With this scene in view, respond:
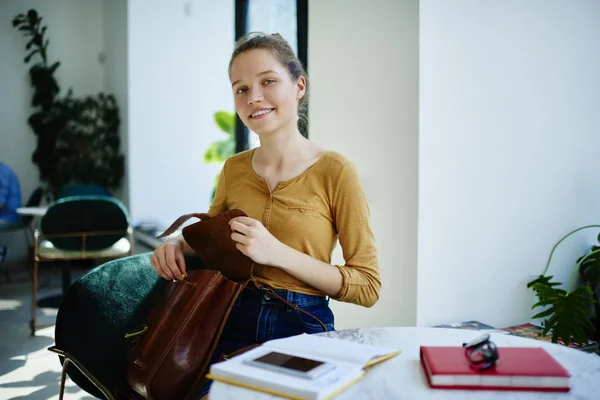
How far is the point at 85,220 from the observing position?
3721 millimetres

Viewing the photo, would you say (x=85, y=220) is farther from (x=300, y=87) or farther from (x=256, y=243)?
(x=256, y=243)

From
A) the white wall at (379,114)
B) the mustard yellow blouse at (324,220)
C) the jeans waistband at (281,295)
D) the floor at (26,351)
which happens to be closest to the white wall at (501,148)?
the white wall at (379,114)

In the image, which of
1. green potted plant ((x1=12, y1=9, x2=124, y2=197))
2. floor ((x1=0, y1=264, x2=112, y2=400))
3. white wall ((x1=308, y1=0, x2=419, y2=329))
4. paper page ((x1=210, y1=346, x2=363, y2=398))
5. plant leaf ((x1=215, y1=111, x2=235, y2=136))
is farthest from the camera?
green potted plant ((x1=12, y1=9, x2=124, y2=197))

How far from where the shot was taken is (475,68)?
2.18 m

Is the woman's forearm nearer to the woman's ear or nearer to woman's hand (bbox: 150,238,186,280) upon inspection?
woman's hand (bbox: 150,238,186,280)

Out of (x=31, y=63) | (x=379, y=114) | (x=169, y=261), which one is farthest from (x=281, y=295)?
(x=31, y=63)

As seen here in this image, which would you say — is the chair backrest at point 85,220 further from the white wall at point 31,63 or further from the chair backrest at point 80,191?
the white wall at point 31,63

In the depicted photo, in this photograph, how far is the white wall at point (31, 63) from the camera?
20.2 ft

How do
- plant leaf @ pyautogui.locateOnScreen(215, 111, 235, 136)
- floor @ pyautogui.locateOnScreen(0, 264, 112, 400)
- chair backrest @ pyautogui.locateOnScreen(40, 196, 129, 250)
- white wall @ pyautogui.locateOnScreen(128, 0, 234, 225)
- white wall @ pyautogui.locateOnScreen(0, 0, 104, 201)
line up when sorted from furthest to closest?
white wall @ pyautogui.locateOnScreen(0, 0, 104, 201)
white wall @ pyautogui.locateOnScreen(128, 0, 234, 225)
plant leaf @ pyautogui.locateOnScreen(215, 111, 235, 136)
chair backrest @ pyautogui.locateOnScreen(40, 196, 129, 250)
floor @ pyautogui.locateOnScreen(0, 264, 112, 400)

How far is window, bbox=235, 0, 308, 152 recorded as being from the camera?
2975 mm

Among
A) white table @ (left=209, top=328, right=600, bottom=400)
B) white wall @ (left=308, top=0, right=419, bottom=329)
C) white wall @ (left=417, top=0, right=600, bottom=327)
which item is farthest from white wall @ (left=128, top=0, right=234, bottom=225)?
white table @ (left=209, top=328, right=600, bottom=400)

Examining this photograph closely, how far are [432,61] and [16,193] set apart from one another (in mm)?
4750

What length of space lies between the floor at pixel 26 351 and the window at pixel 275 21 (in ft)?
4.76

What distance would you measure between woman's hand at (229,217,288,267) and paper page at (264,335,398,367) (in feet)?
0.81
